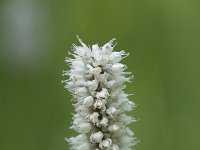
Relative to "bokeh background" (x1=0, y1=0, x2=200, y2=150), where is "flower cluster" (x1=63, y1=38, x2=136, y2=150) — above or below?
below

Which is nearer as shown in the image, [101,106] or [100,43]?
[101,106]

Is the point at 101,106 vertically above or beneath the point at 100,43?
beneath

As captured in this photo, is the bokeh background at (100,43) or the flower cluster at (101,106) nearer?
the flower cluster at (101,106)

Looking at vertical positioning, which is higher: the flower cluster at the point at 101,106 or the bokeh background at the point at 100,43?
the bokeh background at the point at 100,43
